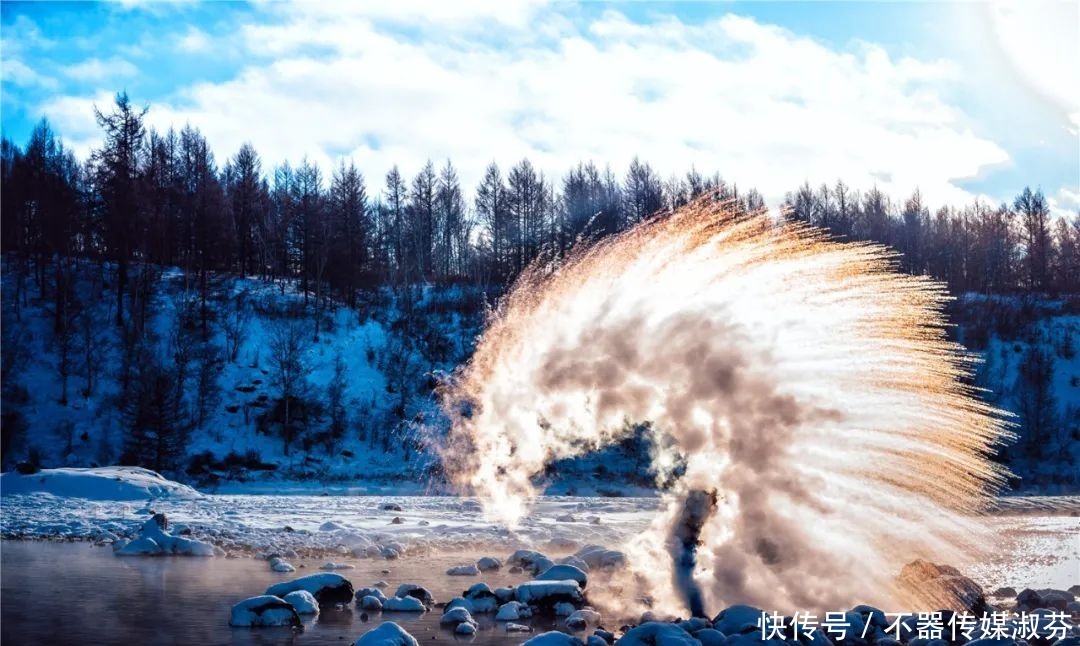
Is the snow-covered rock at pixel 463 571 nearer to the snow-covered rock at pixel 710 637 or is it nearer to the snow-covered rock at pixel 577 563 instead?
the snow-covered rock at pixel 577 563

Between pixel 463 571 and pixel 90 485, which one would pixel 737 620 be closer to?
pixel 463 571

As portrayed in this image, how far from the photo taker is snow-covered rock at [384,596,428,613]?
659 inches

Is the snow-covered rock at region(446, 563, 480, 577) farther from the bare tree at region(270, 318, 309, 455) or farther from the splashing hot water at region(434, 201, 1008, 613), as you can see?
the bare tree at region(270, 318, 309, 455)

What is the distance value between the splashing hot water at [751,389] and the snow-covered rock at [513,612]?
6.22 feet

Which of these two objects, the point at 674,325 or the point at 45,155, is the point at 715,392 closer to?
the point at 674,325

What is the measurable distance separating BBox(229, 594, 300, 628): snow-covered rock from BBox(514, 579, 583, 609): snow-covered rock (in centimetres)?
451

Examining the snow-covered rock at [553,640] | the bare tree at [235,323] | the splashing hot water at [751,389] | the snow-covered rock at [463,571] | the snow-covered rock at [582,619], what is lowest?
the snow-covered rock at [463,571]

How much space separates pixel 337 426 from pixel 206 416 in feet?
28.5

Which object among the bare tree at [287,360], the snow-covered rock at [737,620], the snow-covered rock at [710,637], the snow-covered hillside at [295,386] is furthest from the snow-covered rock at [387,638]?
the bare tree at [287,360]

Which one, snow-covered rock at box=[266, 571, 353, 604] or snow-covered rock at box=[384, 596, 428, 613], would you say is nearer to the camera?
snow-covered rock at box=[384, 596, 428, 613]

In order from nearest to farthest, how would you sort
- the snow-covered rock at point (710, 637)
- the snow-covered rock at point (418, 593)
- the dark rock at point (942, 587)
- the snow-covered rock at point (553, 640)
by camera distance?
the snow-covered rock at point (553, 640) < the snow-covered rock at point (710, 637) < the snow-covered rock at point (418, 593) < the dark rock at point (942, 587)

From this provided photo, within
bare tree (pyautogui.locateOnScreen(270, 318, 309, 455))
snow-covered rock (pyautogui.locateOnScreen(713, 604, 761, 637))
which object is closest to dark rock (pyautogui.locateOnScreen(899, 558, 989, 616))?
snow-covered rock (pyautogui.locateOnScreen(713, 604, 761, 637))

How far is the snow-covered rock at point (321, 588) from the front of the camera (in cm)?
1739

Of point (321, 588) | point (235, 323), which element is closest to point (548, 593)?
point (321, 588)
